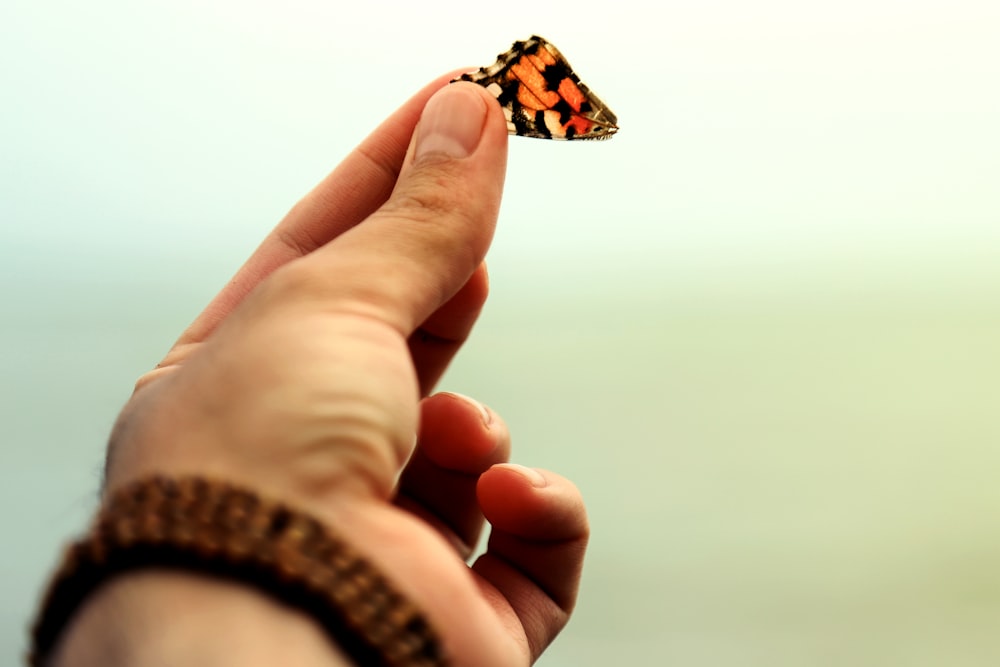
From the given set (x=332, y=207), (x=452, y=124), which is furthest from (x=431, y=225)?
(x=332, y=207)

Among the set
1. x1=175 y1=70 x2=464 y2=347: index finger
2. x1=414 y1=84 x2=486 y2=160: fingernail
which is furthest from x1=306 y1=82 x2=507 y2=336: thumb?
x1=175 y1=70 x2=464 y2=347: index finger

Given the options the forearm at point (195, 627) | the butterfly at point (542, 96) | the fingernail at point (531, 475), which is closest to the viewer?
the forearm at point (195, 627)

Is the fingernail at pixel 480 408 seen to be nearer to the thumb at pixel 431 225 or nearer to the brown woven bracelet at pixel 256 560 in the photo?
the thumb at pixel 431 225

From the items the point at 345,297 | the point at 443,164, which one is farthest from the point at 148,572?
the point at 443,164

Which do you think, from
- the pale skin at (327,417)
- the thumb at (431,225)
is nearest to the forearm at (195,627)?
the pale skin at (327,417)

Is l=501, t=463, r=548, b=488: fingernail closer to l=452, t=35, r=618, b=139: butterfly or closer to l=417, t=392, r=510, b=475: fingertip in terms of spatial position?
l=417, t=392, r=510, b=475: fingertip

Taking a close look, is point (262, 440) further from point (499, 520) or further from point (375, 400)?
point (499, 520)
